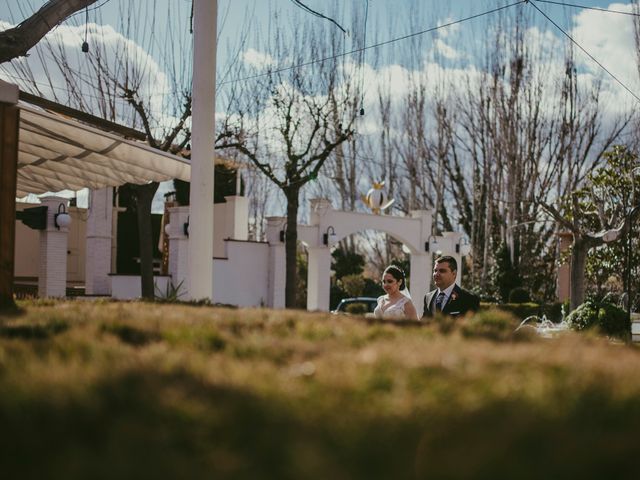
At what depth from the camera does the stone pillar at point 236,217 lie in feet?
74.2

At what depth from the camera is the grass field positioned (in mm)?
1517

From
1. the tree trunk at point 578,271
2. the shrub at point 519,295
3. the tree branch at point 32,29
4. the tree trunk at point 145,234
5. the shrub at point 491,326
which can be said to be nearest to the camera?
the shrub at point 491,326

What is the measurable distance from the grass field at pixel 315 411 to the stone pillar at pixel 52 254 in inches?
588

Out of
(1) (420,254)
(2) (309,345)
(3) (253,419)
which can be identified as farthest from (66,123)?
(1) (420,254)

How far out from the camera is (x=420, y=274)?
988 inches

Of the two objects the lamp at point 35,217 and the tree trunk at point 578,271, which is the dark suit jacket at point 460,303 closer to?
the tree trunk at point 578,271

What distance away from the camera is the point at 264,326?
3195 millimetres

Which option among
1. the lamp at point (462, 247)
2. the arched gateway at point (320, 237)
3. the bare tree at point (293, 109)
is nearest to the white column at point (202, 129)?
the bare tree at point (293, 109)

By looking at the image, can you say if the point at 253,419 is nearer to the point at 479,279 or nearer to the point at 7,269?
the point at 7,269

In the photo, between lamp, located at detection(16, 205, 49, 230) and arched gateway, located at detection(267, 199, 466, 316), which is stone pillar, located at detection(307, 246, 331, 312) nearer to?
arched gateway, located at detection(267, 199, 466, 316)

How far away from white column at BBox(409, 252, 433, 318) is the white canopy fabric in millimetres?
15325

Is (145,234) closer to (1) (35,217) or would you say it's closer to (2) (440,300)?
(1) (35,217)

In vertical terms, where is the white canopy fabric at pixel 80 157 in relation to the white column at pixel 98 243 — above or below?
above

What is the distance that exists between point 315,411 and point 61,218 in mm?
15776
